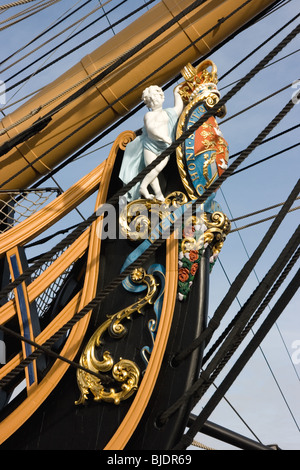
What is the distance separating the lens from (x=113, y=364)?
2.94 metres

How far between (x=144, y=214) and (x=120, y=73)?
3.64 ft

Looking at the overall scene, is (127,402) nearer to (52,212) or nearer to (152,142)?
(52,212)

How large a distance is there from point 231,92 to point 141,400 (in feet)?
4.13

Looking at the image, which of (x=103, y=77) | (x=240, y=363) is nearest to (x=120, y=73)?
(x=103, y=77)

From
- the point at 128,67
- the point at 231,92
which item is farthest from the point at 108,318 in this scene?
the point at 128,67

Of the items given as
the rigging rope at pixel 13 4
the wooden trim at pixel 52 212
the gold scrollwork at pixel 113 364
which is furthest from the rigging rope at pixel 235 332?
the rigging rope at pixel 13 4

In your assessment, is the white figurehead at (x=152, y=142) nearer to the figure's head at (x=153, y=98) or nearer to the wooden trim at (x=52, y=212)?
the figure's head at (x=153, y=98)

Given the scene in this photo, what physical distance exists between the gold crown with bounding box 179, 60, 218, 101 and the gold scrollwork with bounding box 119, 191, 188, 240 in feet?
1.64

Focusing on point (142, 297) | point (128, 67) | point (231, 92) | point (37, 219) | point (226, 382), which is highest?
point (128, 67)

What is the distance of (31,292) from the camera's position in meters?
3.24

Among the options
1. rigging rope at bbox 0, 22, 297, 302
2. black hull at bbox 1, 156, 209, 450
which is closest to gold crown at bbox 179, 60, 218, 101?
rigging rope at bbox 0, 22, 297, 302
